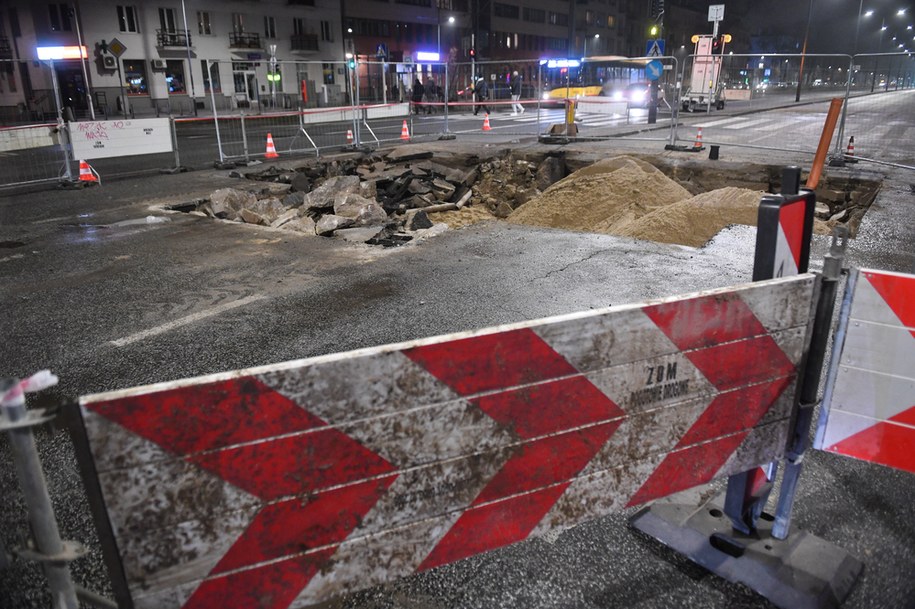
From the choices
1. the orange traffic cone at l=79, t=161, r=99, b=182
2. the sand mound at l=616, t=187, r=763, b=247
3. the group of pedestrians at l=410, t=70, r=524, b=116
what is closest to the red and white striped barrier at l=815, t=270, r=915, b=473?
the sand mound at l=616, t=187, r=763, b=247

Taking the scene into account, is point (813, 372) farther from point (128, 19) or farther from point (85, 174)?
point (128, 19)

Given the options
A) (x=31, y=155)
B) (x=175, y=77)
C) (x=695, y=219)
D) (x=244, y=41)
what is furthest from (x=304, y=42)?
(x=695, y=219)

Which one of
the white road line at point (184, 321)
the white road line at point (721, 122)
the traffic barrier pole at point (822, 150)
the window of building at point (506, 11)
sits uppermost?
the window of building at point (506, 11)

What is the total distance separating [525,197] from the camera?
13242 millimetres

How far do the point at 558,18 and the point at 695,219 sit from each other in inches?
3521

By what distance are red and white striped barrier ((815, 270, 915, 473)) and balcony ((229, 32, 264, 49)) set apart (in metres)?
58.3

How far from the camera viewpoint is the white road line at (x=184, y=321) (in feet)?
17.3

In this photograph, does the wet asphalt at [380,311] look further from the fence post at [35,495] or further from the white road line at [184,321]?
the fence post at [35,495]

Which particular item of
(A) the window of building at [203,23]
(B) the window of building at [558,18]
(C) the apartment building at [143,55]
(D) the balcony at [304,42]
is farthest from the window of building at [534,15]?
(A) the window of building at [203,23]

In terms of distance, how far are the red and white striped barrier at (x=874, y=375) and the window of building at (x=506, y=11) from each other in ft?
262

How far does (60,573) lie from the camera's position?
175 centimetres

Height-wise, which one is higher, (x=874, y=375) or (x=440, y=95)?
(x=440, y=95)

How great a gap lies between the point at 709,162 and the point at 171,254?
10460mm

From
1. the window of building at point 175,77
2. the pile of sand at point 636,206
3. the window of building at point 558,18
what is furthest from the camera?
the window of building at point 558,18
